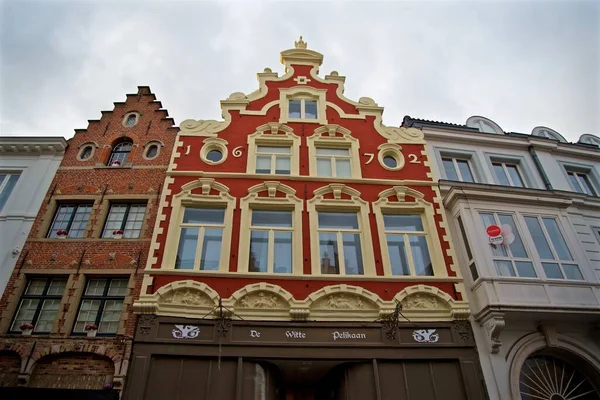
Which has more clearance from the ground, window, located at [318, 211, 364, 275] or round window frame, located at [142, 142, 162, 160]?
round window frame, located at [142, 142, 162, 160]

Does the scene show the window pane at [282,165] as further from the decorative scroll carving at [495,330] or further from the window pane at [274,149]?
the decorative scroll carving at [495,330]

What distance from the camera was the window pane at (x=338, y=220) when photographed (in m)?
12.7

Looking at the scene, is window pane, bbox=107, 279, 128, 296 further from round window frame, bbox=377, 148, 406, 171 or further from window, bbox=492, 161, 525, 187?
window, bbox=492, 161, 525, 187

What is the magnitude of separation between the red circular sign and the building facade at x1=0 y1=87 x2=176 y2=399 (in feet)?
35.0

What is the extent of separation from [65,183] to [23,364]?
6.17 m

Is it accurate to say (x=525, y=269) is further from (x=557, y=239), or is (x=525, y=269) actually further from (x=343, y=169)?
(x=343, y=169)

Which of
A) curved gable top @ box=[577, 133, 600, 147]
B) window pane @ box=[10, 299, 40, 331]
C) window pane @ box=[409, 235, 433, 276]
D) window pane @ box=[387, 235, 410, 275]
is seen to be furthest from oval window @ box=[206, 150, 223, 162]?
curved gable top @ box=[577, 133, 600, 147]

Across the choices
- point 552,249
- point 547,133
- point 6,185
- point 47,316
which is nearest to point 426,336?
point 552,249

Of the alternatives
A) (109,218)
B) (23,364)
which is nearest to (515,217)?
(109,218)

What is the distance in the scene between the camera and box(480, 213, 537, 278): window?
11.4m

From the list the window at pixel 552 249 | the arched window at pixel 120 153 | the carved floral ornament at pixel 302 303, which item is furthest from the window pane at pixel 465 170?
the arched window at pixel 120 153

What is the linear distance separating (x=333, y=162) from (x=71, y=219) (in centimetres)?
919

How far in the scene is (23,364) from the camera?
961 cm

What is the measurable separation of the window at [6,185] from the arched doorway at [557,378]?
17.3m
